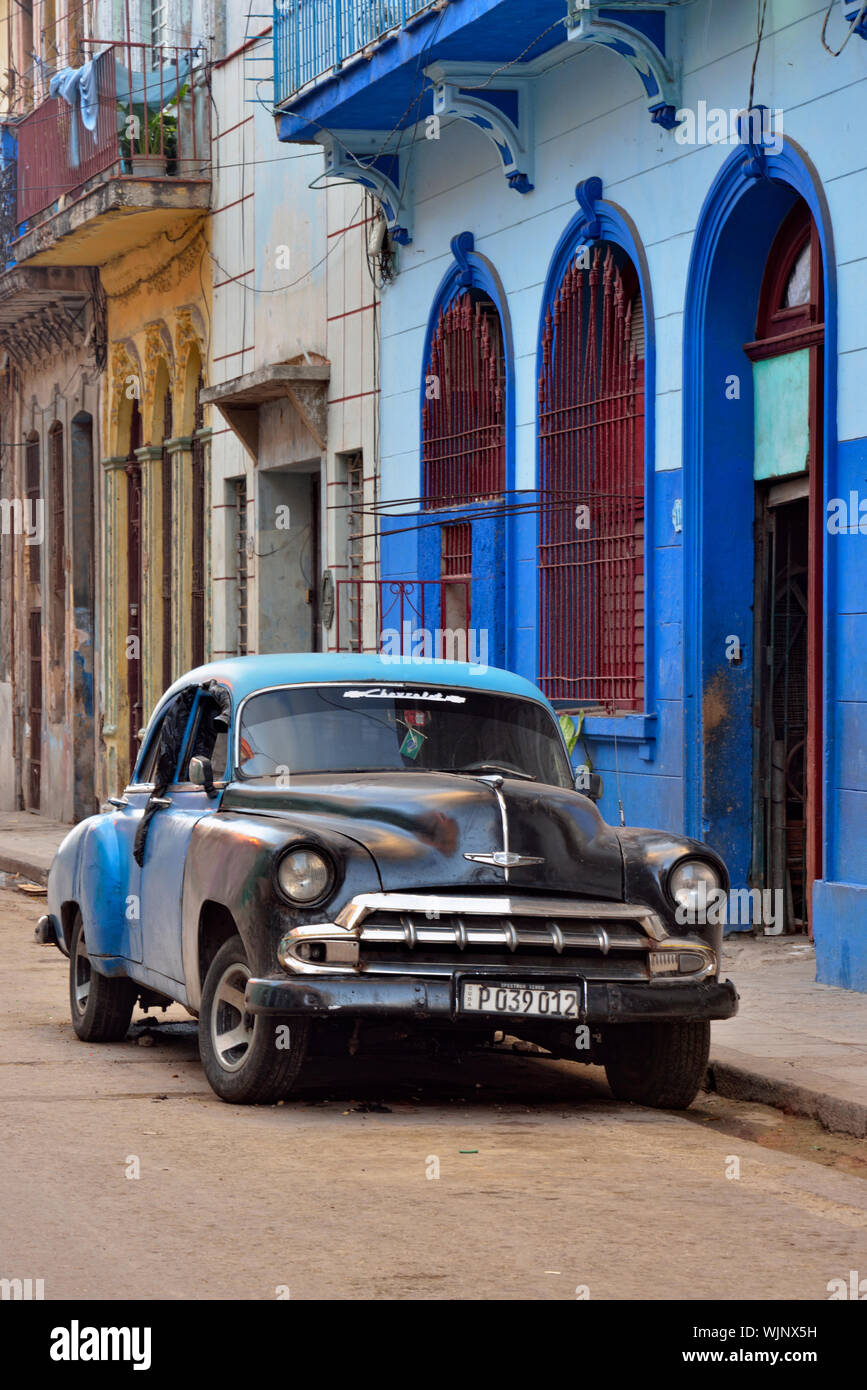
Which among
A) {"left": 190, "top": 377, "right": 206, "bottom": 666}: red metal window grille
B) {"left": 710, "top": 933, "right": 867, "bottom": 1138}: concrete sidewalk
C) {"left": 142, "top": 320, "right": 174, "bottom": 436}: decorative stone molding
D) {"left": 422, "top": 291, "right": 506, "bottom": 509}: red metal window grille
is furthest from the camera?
{"left": 142, "top": 320, "right": 174, "bottom": 436}: decorative stone molding

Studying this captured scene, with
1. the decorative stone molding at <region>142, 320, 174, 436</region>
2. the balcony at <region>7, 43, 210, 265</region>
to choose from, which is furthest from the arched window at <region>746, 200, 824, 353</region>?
the decorative stone molding at <region>142, 320, 174, 436</region>

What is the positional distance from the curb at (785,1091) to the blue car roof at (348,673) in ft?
5.39

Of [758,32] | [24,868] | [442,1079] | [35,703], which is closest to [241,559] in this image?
[24,868]

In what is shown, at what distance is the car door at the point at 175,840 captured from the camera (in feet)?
28.4

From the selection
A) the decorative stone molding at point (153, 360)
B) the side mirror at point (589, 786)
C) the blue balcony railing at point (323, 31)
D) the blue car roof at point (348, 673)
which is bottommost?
the side mirror at point (589, 786)

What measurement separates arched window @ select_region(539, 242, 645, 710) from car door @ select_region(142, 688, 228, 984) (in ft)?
16.5

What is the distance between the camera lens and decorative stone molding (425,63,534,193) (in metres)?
15.2

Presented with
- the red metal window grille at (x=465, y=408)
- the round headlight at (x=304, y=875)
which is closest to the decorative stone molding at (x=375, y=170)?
the red metal window grille at (x=465, y=408)

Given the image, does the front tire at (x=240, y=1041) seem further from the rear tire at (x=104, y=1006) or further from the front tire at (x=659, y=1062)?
the rear tire at (x=104, y=1006)

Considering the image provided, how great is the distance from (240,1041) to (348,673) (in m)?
1.63

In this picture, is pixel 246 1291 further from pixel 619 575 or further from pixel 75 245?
pixel 75 245

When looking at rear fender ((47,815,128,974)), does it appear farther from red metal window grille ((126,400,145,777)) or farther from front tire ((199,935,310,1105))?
red metal window grille ((126,400,145,777))
